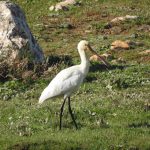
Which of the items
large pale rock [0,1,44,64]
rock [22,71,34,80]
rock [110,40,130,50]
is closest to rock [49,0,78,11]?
rock [110,40,130,50]

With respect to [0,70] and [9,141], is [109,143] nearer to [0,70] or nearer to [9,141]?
[9,141]

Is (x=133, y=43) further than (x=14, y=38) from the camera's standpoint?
Yes

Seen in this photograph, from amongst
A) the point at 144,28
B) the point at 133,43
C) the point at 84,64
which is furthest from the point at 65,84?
the point at 144,28

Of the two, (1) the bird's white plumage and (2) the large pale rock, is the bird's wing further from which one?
(2) the large pale rock

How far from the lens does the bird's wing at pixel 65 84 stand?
51.6ft

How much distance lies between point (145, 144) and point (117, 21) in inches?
821

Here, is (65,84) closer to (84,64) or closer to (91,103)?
(84,64)

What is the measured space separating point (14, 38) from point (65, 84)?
27.6ft

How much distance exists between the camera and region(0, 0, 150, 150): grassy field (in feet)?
47.1

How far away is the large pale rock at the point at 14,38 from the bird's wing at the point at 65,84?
23.4 feet

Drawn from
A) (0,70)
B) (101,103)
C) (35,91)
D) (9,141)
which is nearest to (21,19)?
(0,70)

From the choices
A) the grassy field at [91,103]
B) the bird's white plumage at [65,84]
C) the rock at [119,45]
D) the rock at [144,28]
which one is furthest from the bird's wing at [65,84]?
the rock at [144,28]

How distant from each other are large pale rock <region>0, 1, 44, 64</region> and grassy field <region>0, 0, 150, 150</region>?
41.2 inches

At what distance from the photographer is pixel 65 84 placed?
51.7ft
